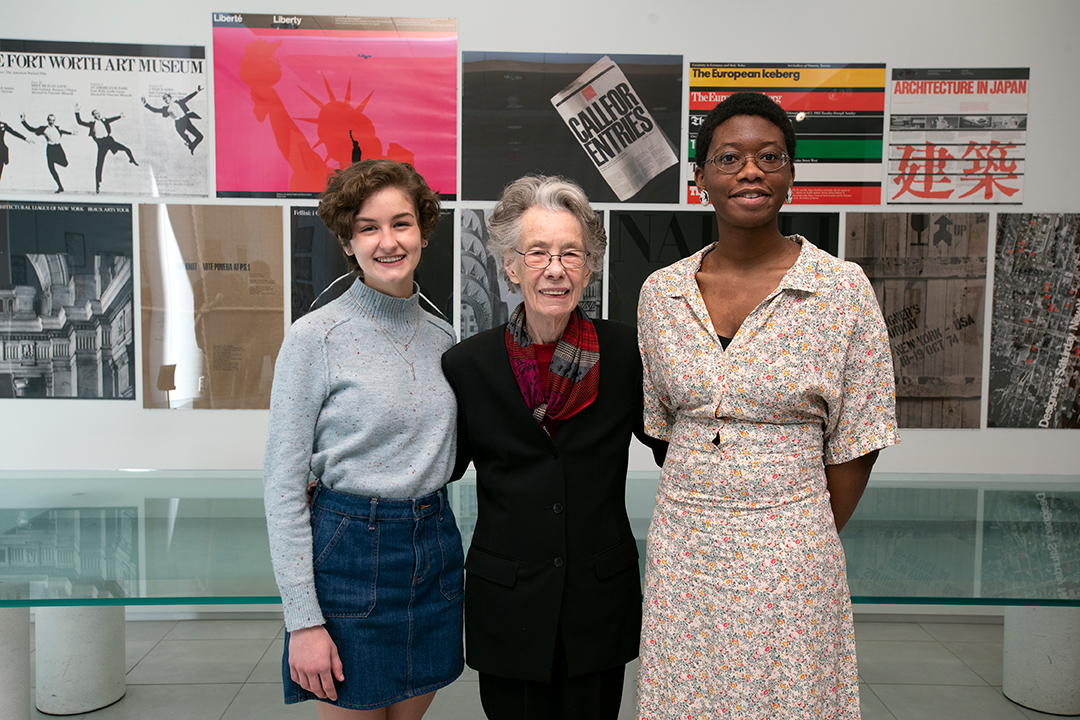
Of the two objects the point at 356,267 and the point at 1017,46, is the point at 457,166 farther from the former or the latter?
the point at 1017,46

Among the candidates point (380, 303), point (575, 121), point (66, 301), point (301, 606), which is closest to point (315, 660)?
point (301, 606)

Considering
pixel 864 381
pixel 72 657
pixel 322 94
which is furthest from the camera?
pixel 322 94

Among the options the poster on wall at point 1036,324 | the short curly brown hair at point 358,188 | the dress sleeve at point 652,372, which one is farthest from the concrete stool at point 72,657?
the poster on wall at point 1036,324

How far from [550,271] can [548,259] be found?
34 mm

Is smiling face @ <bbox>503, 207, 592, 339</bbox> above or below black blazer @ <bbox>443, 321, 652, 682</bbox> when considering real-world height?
above

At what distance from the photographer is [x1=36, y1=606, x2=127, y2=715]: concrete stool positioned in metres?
2.85

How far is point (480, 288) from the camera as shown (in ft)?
11.9

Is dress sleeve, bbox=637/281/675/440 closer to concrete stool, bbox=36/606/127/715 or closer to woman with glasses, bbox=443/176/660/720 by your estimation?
woman with glasses, bbox=443/176/660/720

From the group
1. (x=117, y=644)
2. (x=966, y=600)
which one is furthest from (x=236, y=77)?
(x=966, y=600)

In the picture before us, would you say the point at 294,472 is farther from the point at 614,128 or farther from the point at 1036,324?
the point at 1036,324

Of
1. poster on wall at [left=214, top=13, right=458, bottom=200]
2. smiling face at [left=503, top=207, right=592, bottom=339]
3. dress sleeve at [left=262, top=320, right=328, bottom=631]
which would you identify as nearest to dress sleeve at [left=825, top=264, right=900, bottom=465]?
smiling face at [left=503, top=207, right=592, bottom=339]

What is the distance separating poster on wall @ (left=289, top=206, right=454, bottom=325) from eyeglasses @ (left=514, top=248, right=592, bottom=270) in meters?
2.02

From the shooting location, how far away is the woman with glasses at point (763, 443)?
1357 mm

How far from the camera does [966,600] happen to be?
1.81m
